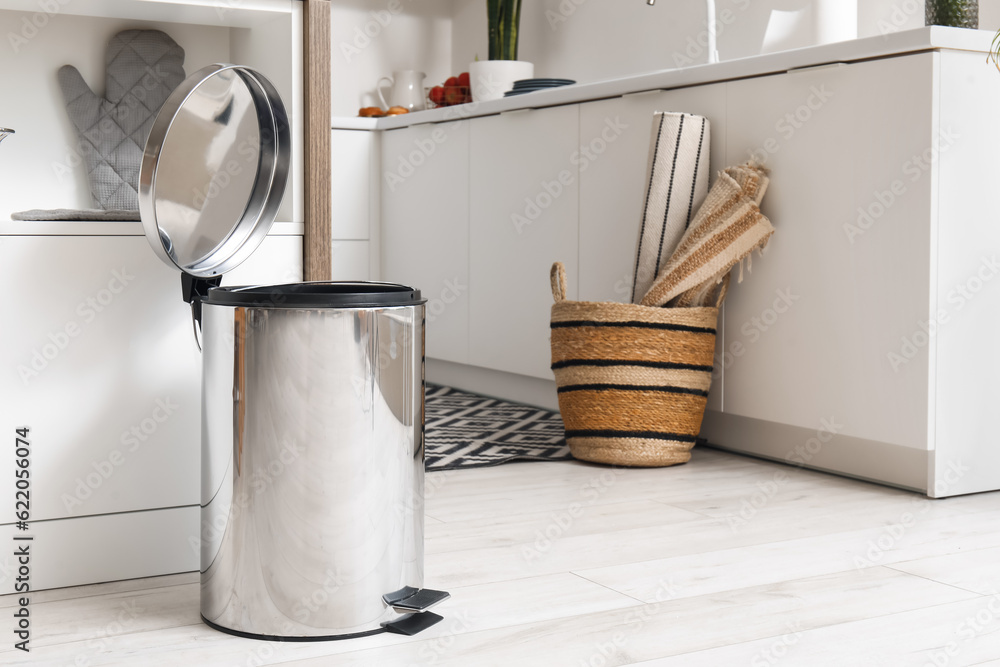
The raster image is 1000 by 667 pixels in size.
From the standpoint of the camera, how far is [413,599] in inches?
48.6

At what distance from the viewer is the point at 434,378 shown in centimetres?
341

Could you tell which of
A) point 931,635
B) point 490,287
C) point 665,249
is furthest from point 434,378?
point 931,635

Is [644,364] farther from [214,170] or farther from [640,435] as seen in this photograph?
[214,170]

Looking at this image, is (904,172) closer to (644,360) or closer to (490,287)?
(644,360)

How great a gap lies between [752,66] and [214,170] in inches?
50.2

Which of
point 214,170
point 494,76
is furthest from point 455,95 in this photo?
point 214,170

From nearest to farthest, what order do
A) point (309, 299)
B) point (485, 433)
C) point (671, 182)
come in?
1. point (309, 299)
2. point (671, 182)
3. point (485, 433)

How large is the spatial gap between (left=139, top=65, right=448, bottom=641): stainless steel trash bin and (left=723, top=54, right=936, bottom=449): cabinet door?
1058 millimetres

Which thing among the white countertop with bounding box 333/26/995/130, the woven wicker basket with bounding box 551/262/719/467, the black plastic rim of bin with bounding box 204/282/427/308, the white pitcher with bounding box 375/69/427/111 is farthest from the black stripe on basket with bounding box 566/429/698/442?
the white pitcher with bounding box 375/69/427/111

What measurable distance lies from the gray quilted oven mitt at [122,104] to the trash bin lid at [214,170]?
0.48 meters

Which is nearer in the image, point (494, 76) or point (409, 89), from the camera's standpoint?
point (494, 76)

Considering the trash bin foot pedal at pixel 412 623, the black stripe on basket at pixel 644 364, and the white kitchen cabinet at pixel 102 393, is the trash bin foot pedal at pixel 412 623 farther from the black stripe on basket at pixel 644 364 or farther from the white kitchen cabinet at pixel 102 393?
the black stripe on basket at pixel 644 364

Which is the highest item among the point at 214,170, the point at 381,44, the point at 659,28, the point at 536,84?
the point at 381,44

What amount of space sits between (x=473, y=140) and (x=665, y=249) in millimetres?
1028
